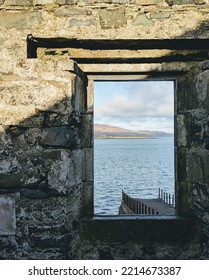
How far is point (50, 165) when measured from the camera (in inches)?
102

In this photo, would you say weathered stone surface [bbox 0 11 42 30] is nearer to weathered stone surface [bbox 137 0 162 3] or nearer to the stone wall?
the stone wall

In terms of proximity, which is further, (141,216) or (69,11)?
(141,216)

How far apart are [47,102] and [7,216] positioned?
0.98 metres

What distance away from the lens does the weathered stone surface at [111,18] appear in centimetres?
261

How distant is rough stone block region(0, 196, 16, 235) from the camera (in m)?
2.59

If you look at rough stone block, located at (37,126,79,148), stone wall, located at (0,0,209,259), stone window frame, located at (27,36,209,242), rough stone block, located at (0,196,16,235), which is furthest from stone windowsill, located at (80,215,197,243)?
rough stone block, located at (37,126,79,148)

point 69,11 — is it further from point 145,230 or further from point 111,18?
point 145,230

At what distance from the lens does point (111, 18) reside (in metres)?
2.62

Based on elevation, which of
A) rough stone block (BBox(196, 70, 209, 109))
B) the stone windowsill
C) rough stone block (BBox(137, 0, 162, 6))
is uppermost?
rough stone block (BBox(137, 0, 162, 6))

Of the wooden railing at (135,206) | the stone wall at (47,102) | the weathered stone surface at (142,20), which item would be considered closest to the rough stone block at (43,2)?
the stone wall at (47,102)

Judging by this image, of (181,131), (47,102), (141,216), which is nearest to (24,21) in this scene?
(47,102)

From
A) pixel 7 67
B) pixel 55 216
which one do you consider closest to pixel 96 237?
pixel 55 216
